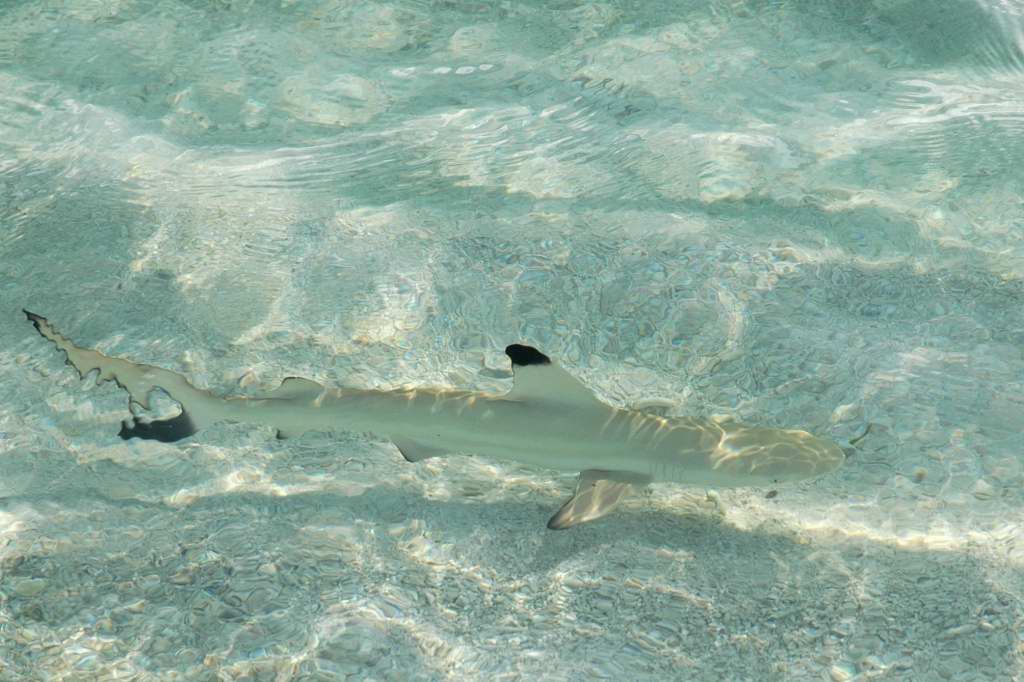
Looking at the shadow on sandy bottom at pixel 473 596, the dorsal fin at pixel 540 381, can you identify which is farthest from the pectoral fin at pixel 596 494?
the dorsal fin at pixel 540 381

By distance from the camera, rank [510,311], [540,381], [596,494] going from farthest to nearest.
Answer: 1. [510,311]
2. [596,494]
3. [540,381]

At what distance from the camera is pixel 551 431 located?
3.48 metres

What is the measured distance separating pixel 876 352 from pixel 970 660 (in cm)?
164

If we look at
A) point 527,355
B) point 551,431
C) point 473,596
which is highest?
point 527,355

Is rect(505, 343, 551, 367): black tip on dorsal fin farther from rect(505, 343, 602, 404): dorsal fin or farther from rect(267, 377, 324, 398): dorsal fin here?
rect(267, 377, 324, 398): dorsal fin

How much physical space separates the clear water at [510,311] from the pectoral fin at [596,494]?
0.57ft

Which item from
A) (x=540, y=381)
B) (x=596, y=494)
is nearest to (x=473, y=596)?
(x=596, y=494)

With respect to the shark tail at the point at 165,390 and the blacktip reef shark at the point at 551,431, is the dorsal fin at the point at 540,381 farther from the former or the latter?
the shark tail at the point at 165,390

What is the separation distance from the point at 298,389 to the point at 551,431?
989 mm

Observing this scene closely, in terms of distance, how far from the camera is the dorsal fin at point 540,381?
10.8 feet

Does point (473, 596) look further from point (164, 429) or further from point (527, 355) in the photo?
point (164, 429)

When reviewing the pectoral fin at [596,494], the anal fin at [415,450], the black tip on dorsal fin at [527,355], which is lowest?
the pectoral fin at [596,494]

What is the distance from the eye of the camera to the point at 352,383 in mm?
4367

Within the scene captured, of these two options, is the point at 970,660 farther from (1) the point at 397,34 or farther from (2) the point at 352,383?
(1) the point at 397,34
